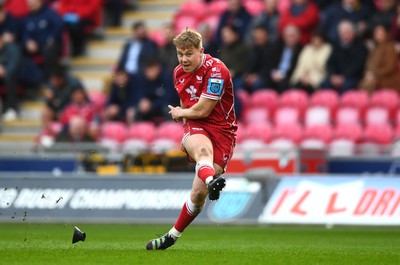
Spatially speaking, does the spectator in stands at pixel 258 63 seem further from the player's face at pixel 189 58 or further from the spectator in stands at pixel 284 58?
the player's face at pixel 189 58

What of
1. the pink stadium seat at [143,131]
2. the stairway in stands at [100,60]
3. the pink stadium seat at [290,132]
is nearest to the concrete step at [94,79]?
the stairway in stands at [100,60]

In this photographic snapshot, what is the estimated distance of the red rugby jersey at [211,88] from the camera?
10.9 metres

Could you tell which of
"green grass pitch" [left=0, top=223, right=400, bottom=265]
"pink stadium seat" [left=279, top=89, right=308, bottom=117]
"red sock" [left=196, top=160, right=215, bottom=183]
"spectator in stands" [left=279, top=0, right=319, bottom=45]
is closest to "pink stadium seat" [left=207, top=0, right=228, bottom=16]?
"spectator in stands" [left=279, top=0, right=319, bottom=45]

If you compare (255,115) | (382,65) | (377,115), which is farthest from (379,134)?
(255,115)

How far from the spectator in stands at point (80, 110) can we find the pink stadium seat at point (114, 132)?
0.88ft

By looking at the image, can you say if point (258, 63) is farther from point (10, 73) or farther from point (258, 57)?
point (10, 73)

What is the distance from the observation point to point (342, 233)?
15.5 metres

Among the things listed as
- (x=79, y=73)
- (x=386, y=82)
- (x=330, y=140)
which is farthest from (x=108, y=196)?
(x=79, y=73)

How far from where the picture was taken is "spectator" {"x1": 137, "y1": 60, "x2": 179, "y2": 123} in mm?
20672

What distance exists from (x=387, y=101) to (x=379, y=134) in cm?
82

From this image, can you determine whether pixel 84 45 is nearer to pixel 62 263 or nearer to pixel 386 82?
pixel 386 82

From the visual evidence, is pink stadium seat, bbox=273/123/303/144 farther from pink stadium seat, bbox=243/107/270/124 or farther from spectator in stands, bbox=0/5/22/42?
spectator in stands, bbox=0/5/22/42

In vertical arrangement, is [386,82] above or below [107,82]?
above

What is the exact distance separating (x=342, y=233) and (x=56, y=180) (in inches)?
199
